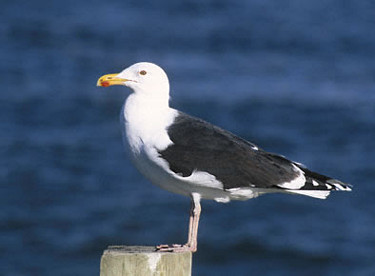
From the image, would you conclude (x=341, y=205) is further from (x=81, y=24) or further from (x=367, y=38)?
(x=81, y=24)

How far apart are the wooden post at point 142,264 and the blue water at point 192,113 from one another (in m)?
9.86

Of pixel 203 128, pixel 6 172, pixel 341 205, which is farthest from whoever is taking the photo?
pixel 6 172

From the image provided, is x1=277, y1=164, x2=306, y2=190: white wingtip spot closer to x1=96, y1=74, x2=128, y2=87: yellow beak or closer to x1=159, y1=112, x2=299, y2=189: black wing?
x1=159, y1=112, x2=299, y2=189: black wing

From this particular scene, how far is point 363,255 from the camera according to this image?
55.5 ft

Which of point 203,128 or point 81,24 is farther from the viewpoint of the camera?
point 81,24

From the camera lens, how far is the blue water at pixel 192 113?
676 inches

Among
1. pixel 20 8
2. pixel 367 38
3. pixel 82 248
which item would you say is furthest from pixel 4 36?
pixel 82 248

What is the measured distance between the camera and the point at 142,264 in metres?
6.24

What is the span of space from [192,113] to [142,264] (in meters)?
15.7

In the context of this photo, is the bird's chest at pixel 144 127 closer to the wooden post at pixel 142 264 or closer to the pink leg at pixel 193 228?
the pink leg at pixel 193 228

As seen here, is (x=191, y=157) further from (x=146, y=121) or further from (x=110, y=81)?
(x=110, y=81)

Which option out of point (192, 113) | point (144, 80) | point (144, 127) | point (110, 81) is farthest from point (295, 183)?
point (192, 113)

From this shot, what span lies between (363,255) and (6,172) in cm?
764

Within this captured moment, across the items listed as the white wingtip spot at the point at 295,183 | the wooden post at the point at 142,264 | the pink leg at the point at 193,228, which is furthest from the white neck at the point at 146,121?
the wooden post at the point at 142,264
